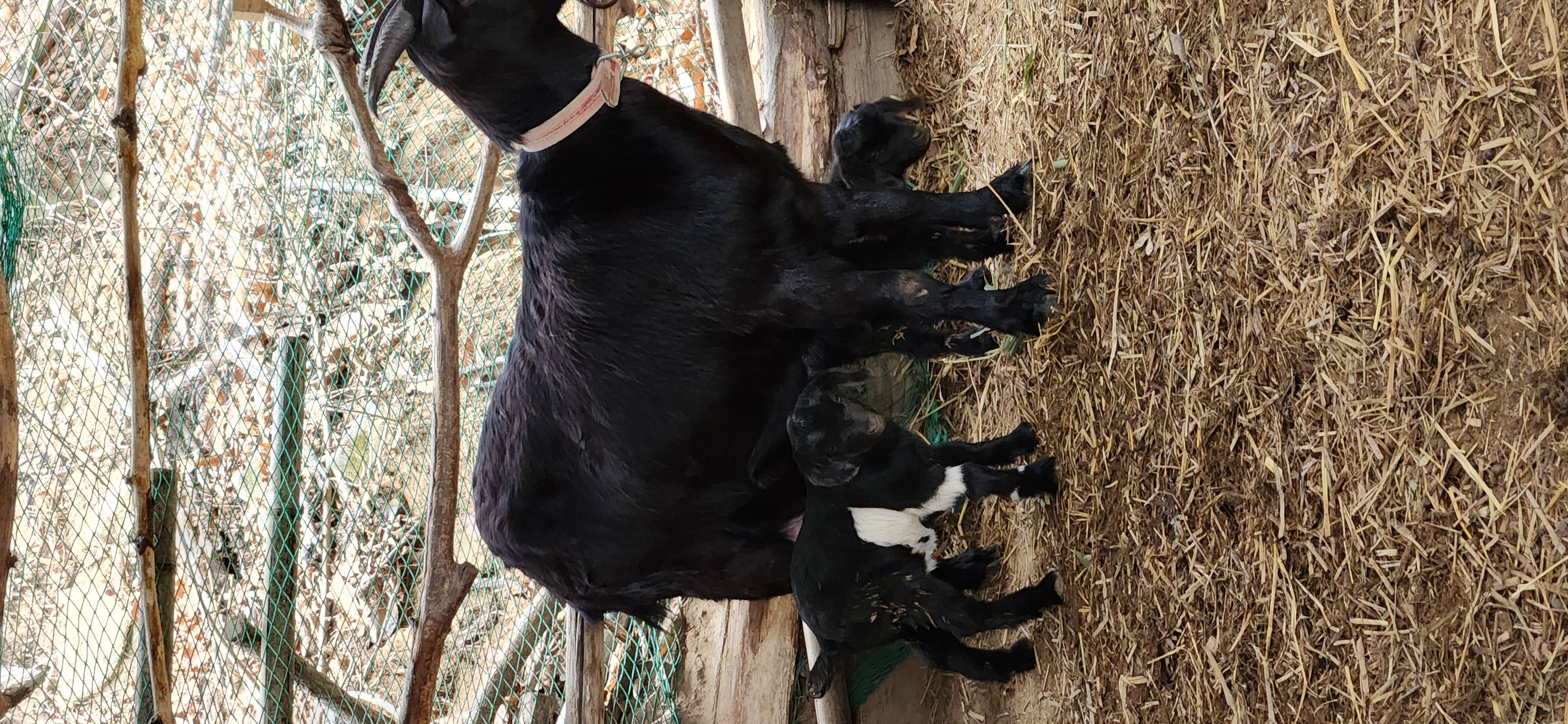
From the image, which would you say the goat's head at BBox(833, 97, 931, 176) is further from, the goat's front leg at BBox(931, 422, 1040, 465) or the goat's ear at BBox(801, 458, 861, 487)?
the goat's ear at BBox(801, 458, 861, 487)

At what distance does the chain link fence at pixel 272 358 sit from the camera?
4.09m

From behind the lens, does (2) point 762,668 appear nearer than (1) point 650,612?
No

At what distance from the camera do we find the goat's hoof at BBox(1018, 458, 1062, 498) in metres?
2.60

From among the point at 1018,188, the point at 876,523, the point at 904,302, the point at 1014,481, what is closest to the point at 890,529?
the point at 876,523

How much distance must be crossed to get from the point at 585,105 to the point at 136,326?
1350 millimetres

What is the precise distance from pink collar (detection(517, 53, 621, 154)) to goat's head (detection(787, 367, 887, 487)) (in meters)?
0.74

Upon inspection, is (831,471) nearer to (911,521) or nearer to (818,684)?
(911,521)

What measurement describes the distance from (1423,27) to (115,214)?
543 centimetres

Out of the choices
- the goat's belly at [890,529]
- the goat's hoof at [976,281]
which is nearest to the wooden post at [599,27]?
the goat's hoof at [976,281]

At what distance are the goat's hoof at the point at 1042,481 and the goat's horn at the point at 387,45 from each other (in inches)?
63.9

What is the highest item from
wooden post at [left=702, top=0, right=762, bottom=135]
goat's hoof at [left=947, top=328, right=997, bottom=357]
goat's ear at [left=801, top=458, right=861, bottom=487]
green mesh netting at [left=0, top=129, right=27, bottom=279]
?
green mesh netting at [left=0, top=129, right=27, bottom=279]

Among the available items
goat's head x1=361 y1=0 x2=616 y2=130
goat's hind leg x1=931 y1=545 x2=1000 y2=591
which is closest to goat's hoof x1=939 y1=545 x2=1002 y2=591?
goat's hind leg x1=931 y1=545 x2=1000 y2=591

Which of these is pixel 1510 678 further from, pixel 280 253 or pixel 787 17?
pixel 280 253

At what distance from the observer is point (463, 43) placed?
7.38 feet
